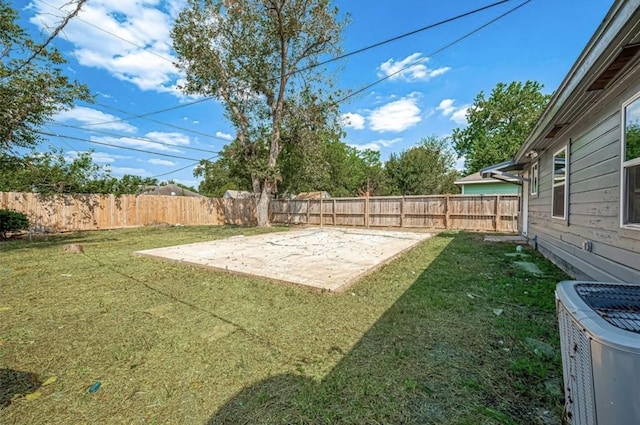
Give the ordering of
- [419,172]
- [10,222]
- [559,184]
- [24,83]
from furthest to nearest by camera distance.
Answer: [419,172]
[10,222]
[24,83]
[559,184]

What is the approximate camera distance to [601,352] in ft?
2.75

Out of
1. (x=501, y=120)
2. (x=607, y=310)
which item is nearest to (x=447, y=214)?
(x=607, y=310)

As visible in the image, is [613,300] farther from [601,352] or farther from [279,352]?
[279,352]

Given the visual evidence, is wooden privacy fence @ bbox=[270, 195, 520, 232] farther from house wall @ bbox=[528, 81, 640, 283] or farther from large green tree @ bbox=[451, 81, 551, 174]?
large green tree @ bbox=[451, 81, 551, 174]

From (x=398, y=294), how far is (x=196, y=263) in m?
3.41

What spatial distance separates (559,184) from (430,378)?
4.80 metres

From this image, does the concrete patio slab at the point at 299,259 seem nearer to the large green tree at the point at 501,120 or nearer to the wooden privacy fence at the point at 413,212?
the wooden privacy fence at the point at 413,212

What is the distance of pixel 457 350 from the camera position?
2.15 meters

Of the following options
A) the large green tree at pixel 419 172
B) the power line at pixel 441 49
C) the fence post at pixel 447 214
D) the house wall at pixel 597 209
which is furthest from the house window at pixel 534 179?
the large green tree at pixel 419 172

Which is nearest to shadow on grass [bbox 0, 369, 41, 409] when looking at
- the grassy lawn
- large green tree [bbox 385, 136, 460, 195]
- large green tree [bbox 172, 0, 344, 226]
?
the grassy lawn

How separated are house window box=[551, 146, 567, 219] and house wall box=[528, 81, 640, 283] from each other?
6.6 inches

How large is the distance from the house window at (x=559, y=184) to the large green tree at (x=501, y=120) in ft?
58.5

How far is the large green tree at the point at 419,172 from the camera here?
22.6m

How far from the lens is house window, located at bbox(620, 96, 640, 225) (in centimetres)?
249
